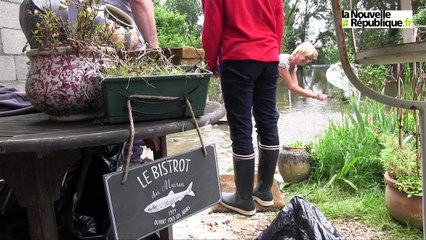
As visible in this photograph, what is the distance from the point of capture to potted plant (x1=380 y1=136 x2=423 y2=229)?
188 centimetres

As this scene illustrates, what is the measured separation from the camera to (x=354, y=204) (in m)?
2.29

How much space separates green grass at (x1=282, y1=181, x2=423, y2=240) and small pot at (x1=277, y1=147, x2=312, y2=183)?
0.06 metres

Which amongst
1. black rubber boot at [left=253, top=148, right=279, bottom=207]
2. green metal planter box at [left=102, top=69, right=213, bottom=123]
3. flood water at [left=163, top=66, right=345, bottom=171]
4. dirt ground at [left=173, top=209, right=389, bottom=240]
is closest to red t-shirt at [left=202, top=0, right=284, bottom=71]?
black rubber boot at [left=253, top=148, right=279, bottom=207]

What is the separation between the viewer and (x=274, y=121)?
2229mm

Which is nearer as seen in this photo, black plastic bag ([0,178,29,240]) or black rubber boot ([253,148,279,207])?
black plastic bag ([0,178,29,240])

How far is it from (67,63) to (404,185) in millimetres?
1699

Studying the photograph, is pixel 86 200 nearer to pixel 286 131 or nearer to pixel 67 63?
pixel 67 63

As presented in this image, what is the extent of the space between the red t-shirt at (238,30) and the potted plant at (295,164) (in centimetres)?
88

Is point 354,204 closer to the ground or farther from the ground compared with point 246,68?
closer to the ground

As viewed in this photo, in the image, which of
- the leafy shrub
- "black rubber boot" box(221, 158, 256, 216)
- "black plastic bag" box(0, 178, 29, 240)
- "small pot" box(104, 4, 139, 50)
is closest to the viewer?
"small pot" box(104, 4, 139, 50)

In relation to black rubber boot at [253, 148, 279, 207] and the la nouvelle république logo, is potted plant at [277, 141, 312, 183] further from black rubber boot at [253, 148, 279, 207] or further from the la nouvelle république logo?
the la nouvelle république logo

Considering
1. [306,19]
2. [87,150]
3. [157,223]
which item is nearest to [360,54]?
[157,223]

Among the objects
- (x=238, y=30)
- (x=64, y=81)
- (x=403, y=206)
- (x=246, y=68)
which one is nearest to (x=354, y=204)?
(x=403, y=206)

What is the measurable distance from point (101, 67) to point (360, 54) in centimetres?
63
